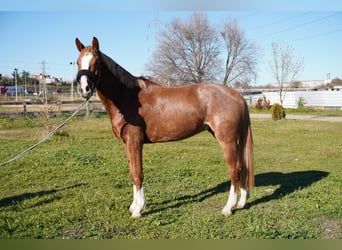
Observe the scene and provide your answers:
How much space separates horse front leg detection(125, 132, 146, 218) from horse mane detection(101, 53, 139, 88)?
73 cm

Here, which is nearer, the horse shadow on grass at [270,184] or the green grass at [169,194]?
the green grass at [169,194]

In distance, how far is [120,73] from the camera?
399cm

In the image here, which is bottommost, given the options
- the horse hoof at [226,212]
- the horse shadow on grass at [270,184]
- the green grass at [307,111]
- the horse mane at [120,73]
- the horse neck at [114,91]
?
the horse shadow on grass at [270,184]

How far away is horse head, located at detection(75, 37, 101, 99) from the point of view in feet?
10.8

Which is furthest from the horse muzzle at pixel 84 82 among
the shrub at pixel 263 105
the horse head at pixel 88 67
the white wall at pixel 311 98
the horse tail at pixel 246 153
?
the shrub at pixel 263 105

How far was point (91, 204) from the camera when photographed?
15.1 feet

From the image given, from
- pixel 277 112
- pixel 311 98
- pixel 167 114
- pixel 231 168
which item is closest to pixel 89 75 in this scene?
pixel 167 114

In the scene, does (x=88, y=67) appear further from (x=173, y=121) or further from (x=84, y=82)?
(x=173, y=121)

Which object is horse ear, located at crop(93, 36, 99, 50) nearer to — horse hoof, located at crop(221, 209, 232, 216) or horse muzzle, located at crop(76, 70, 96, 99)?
horse muzzle, located at crop(76, 70, 96, 99)

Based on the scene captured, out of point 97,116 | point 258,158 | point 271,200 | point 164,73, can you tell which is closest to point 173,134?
point 164,73

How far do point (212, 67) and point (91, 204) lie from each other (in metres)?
2.74

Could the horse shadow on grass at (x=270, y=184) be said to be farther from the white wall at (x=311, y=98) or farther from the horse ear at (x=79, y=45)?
the white wall at (x=311, y=98)

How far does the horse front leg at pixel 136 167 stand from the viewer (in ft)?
13.4

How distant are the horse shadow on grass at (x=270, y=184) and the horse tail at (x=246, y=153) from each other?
453 millimetres
